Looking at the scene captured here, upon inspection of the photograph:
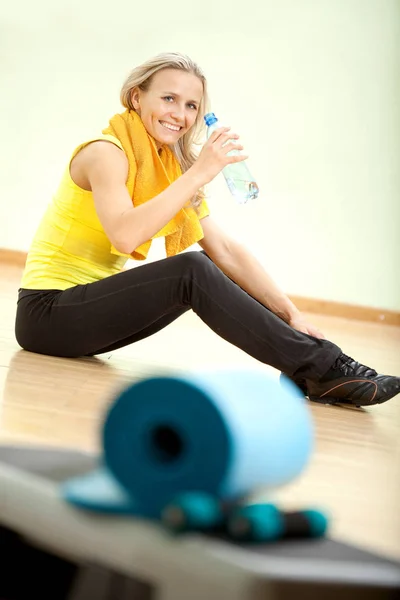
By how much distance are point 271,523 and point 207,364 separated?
1.84m

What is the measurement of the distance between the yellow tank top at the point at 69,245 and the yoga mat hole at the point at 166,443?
1357 mm

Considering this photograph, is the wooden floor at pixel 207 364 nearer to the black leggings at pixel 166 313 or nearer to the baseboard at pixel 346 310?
the black leggings at pixel 166 313

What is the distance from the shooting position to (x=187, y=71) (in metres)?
2.29

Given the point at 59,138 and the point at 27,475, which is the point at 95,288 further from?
the point at 59,138

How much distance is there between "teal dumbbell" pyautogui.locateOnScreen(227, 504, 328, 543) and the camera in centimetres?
89

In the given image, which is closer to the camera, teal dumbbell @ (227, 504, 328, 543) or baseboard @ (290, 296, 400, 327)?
teal dumbbell @ (227, 504, 328, 543)

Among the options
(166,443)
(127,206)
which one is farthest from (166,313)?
(166,443)

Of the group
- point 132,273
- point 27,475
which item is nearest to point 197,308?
point 132,273

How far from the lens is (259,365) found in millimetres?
2936

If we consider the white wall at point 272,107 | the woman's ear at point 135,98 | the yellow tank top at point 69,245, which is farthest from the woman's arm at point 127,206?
the white wall at point 272,107

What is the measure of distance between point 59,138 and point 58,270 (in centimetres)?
295

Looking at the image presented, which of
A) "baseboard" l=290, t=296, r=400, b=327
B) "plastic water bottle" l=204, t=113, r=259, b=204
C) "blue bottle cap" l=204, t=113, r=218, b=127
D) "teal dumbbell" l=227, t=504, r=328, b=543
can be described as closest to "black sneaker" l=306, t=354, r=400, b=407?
"plastic water bottle" l=204, t=113, r=259, b=204

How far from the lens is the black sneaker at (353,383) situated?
2.16 meters

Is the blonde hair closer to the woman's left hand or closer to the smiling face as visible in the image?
the smiling face
